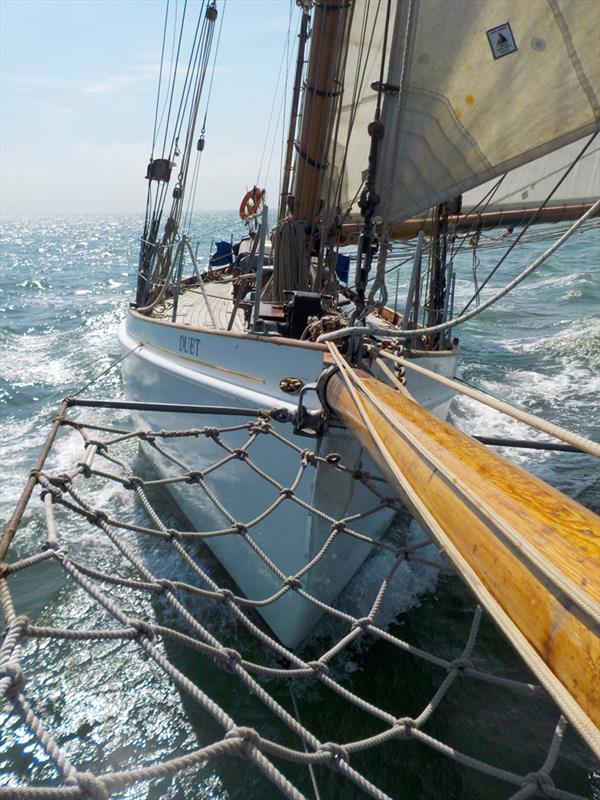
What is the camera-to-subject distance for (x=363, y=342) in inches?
145

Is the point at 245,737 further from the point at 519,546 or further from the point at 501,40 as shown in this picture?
the point at 501,40

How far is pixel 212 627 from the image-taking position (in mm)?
5035

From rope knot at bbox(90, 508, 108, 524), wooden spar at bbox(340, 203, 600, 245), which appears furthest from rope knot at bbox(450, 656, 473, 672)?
wooden spar at bbox(340, 203, 600, 245)

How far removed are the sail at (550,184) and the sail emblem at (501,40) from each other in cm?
495

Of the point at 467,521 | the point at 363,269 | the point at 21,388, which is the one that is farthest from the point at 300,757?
the point at 21,388

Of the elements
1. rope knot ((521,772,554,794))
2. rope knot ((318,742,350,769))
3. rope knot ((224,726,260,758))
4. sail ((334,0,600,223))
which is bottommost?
rope knot ((521,772,554,794))

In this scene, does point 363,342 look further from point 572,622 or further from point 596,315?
point 596,315

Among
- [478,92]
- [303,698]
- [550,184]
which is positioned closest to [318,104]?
[478,92]

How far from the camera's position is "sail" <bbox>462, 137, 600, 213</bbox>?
8.77 m

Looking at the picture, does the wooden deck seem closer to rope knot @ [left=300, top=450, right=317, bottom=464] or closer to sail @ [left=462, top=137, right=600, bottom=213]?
rope knot @ [left=300, top=450, right=317, bottom=464]

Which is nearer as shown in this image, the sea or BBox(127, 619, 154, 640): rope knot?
BBox(127, 619, 154, 640): rope knot

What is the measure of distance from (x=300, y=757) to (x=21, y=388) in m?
10.9

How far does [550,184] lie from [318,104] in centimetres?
440

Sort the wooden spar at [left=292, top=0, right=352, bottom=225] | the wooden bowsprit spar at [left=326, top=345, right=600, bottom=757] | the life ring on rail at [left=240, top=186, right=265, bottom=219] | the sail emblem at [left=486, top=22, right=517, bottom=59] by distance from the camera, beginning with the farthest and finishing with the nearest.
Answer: the life ring on rail at [left=240, top=186, right=265, bottom=219] → the wooden spar at [left=292, top=0, right=352, bottom=225] → the sail emblem at [left=486, top=22, right=517, bottom=59] → the wooden bowsprit spar at [left=326, top=345, right=600, bottom=757]
